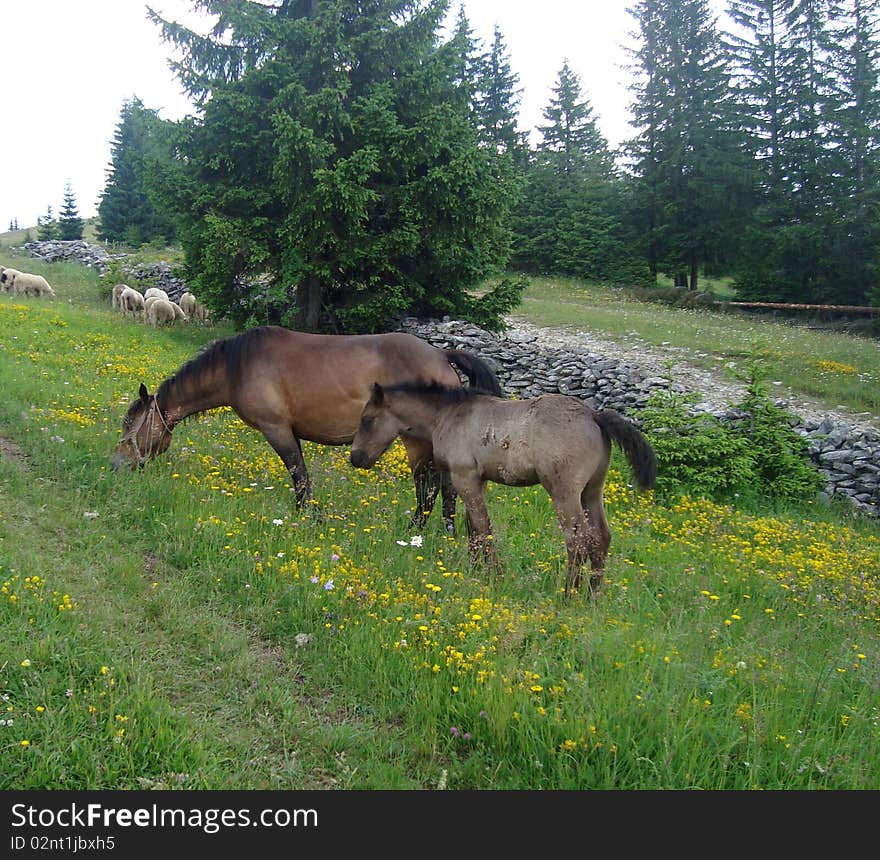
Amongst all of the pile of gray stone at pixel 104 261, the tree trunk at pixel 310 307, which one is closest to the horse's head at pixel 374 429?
the tree trunk at pixel 310 307

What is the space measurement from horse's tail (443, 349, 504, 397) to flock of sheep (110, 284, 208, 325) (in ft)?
47.1

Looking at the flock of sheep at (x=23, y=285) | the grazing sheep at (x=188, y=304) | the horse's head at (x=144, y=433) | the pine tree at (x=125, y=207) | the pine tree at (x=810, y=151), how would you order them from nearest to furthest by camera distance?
the horse's head at (x=144, y=433) → the grazing sheep at (x=188, y=304) → the flock of sheep at (x=23, y=285) → the pine tree at (x=810, y=151) → the pine tree at (x=125, y=207)

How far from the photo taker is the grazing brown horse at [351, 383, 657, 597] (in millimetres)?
5254

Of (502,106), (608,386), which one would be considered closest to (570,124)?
(502,106)

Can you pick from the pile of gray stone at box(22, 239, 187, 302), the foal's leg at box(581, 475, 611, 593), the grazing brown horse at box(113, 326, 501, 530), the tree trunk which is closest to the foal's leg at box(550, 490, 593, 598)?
the foal's leg at box(581, 475, 611, 593)

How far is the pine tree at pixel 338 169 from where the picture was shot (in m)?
13.4

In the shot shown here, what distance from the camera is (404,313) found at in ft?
52.1

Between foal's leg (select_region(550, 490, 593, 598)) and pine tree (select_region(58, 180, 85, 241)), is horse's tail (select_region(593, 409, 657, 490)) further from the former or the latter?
pine tree (select_region(58, 180, 85, 241))

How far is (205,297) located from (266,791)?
14.3m

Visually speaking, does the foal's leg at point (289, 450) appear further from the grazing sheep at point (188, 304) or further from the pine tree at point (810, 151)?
the pine tree at point (810, 151)

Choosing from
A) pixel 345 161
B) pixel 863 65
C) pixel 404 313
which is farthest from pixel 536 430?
pixel 863 65

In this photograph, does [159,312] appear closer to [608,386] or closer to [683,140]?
[608,386]

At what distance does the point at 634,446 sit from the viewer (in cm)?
527

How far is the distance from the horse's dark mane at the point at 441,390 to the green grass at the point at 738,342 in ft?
18.5
